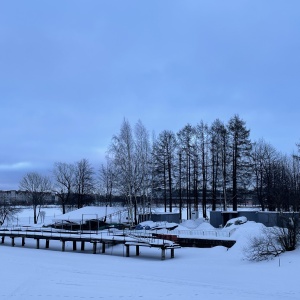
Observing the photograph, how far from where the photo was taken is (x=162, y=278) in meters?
19.3

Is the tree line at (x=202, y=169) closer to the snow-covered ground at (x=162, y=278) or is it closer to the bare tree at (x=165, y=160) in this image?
the bare tree at (x=165, y=160)

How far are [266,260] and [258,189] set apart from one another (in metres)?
31.1

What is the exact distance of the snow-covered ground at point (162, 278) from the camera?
14.2 meters

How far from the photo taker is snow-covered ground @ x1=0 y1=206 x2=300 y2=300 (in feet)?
46.7

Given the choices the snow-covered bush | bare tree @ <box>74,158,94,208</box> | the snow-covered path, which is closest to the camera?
the snow-covered path

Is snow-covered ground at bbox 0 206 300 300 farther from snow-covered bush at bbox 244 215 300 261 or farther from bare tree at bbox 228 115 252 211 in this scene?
bare tree at bbox 228 115 252 211

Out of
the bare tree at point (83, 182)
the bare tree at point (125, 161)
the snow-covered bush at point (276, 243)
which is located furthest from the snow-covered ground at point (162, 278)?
the bare tree at point (83, 182)

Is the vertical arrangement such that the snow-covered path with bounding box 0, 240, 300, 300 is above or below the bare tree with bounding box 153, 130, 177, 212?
below

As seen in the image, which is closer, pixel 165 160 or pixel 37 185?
pixel 165 160

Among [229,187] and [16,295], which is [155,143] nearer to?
[229,187]

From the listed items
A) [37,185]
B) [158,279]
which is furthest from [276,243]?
[37,185]

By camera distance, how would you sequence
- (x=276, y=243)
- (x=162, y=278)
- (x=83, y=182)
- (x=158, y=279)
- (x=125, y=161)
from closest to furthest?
(x=158, y=279) → (x=162, y=278) → (x=276, y=243) → (x=125, y=161) → (x=83, y=182)

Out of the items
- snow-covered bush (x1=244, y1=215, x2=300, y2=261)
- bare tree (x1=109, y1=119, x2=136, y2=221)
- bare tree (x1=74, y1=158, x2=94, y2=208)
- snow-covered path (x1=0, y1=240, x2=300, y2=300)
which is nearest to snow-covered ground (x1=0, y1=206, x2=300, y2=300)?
snow-covered path (x1=0, y1=240, x2=300, y2=300)

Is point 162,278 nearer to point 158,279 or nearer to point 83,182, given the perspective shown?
point 158,279
